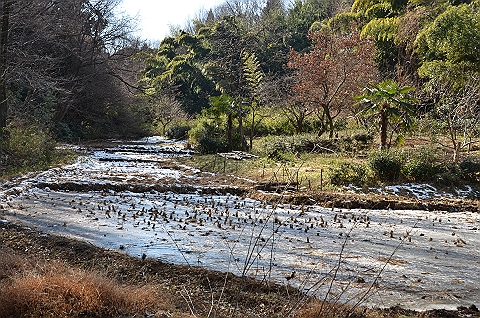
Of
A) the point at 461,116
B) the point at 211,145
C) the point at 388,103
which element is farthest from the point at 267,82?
the point at 388,103

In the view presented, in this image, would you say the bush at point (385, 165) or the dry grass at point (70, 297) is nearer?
the dry grass at point (70, 297)

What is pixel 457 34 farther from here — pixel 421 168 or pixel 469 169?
pixel 421 168

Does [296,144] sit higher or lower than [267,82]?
lower

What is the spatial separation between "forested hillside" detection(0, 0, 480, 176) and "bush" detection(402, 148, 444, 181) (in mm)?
1317

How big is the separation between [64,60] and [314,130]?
536 inches

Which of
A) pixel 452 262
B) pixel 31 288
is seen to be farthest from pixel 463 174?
pixel 31 288

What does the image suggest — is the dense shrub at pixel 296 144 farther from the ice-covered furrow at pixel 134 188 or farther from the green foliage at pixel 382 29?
the green foliage at pixel 382 29

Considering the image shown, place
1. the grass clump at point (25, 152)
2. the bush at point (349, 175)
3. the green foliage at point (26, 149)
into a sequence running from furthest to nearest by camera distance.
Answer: the green foliage at point (26, 149) < the grass clump at point (25, 152) < the bush at point (349, 175)

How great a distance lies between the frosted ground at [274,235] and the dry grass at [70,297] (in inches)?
31.4

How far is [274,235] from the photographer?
6.14m

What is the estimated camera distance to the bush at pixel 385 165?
1077 centimetres

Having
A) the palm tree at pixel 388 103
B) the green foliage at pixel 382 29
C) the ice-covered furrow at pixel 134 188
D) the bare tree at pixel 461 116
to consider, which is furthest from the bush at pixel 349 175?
the green foliage at pixel 382 29

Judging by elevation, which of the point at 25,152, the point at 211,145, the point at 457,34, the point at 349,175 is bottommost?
the point at 349,175

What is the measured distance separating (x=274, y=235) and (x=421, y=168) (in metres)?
6.22
